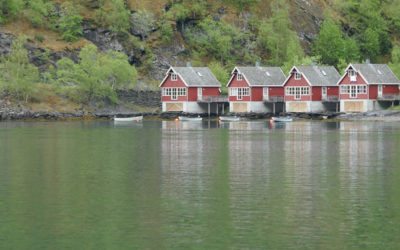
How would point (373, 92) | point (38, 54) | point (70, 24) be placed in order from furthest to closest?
1. point (70, 24)
2. point (38, 54)
3. point (373, 92)

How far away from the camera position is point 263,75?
15812 centimetres

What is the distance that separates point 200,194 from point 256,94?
102340 mm

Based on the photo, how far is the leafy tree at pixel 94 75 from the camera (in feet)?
495

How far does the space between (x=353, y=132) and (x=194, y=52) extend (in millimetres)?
64996

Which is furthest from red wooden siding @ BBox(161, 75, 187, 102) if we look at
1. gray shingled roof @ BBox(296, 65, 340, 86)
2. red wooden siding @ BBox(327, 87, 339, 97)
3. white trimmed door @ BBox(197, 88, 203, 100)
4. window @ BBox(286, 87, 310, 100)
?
red wooden siding @ BBox(327, 87, 339, 97)

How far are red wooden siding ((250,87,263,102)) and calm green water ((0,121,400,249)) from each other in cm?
5933

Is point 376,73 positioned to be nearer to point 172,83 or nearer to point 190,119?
point 190,119

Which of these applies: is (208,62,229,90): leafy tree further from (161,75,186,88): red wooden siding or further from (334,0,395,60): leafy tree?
(334,0,395,60): leafy tree

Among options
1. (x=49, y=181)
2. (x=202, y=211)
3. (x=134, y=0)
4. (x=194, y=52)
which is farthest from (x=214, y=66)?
(x=202, y=211)

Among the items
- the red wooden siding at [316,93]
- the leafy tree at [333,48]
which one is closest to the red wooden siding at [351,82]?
the red wooden siding at [316,93]

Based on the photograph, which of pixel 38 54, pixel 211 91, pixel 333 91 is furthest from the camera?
pixel 211 91

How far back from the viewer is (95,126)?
12850cm

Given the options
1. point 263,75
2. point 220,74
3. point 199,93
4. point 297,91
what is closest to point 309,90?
point 297,91

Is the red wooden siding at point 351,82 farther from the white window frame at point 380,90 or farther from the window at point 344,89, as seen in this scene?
the white window frame at point 380,90
